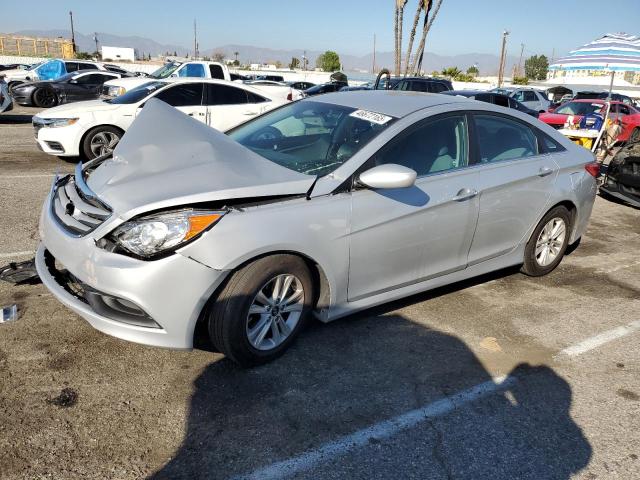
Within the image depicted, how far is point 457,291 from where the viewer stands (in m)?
4.57

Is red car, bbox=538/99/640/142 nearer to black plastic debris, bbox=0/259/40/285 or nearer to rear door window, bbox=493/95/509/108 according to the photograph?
rear door window, bbox=493/95/509/108

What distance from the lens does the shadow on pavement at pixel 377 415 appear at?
2508mm

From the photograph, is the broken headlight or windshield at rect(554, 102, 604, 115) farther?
windshield at rect(554, 102, 604, 115)

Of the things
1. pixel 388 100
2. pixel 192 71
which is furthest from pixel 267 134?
pixel 192 71

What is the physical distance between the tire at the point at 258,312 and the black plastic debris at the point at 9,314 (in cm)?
154

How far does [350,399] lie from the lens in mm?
2992

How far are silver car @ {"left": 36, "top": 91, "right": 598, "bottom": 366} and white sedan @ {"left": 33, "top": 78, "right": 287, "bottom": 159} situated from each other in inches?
200

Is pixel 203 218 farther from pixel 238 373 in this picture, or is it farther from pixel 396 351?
pixel 396 351

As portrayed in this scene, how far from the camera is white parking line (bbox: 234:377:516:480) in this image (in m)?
2.44

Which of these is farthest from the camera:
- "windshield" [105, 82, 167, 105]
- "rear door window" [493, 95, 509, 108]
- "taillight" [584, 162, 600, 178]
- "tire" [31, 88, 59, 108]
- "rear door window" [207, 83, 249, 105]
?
"tire" [31, 88, 59, 108]

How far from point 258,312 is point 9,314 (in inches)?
71.6

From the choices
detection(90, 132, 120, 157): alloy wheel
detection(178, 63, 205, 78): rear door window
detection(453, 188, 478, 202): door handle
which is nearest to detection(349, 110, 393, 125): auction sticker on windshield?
detection(453, 188, 478, 202): door handle

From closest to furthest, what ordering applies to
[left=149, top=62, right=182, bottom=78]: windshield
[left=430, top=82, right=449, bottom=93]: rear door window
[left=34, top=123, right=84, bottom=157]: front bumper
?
[left=34, top=123, right=84, bottom=157]: front bumper, [left=149, top=62, right=182, bottom=78]: windshield, [left=430, top=82, right=449, bottom=93]: rear door window

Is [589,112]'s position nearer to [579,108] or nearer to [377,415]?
[579,108]
